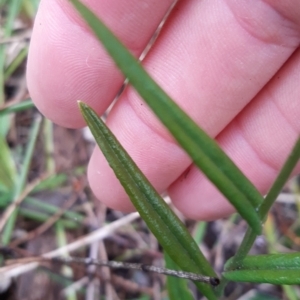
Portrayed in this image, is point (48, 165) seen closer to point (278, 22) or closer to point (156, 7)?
point (156, 7)

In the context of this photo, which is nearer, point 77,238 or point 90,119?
point 90,119

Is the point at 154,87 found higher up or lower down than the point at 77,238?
higher up

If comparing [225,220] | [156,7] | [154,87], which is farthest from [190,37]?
[225,220]

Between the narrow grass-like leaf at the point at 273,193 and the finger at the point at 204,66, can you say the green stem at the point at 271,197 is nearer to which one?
the narrow grass-like leaf at the point at 273,193

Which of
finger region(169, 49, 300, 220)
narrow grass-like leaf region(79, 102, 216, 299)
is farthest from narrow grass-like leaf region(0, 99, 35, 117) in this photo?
narrow grass-like leaf region(79, 102, 216, 299)

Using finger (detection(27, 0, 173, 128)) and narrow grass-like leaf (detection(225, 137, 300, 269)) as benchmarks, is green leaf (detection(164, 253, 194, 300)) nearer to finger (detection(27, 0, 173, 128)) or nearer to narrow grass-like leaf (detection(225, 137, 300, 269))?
narrow grass-like leaf (detection(225, 137, 300, 269))

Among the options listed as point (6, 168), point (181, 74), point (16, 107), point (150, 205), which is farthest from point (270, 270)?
point (6, 168)

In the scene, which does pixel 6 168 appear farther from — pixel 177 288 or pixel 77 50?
pixel 177 288
